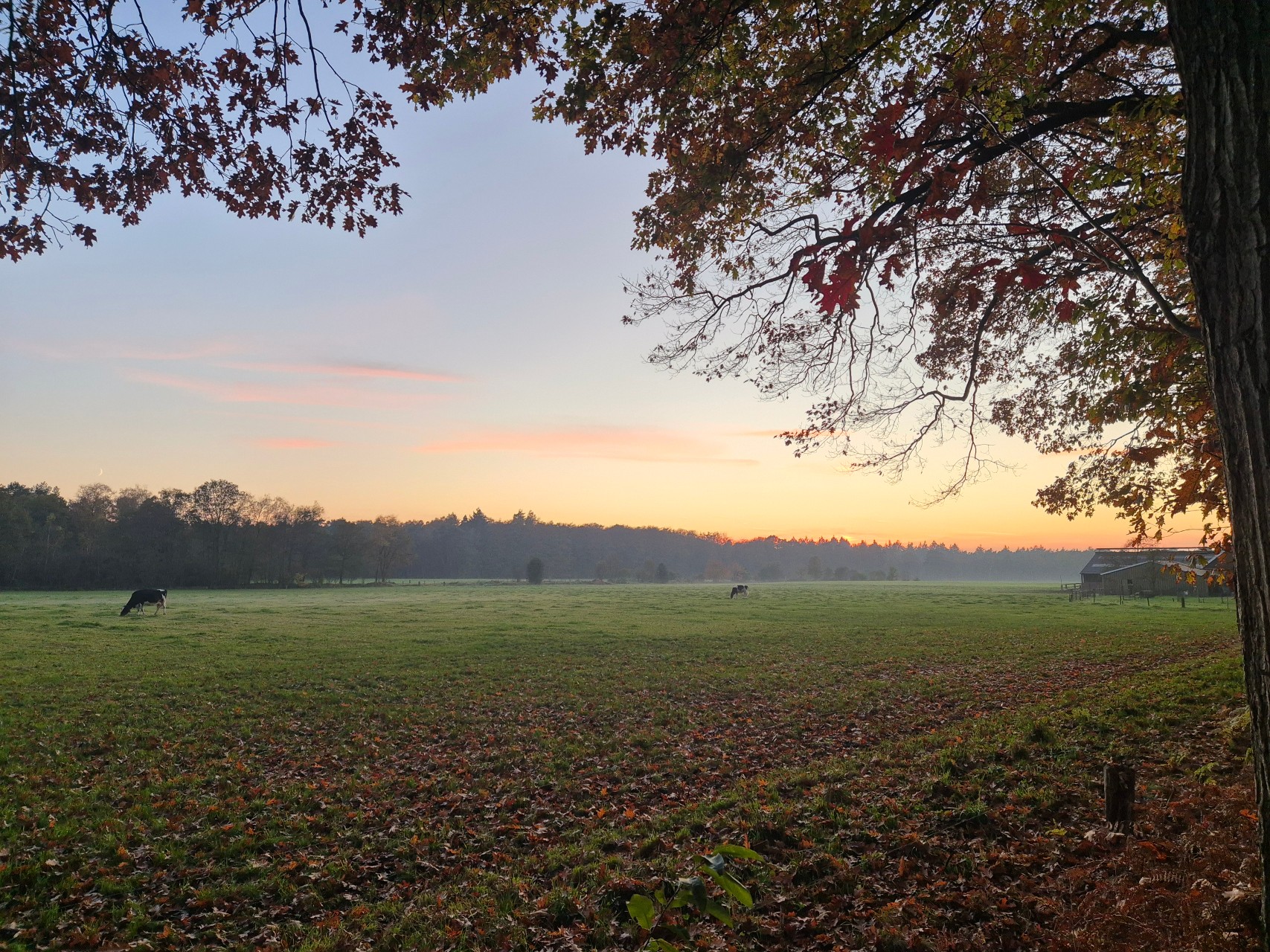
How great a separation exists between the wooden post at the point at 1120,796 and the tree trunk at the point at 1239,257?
2.86 m

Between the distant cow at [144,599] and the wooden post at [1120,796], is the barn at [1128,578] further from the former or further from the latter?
the distant cow at [144,599]

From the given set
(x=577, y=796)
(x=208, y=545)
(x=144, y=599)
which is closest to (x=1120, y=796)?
(x=577, y=796)

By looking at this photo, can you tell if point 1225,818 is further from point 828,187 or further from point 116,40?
point 116,40

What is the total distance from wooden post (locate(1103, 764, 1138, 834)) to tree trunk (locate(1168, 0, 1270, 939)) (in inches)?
113

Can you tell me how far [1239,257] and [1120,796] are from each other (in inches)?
185

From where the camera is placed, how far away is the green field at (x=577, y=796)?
4684mm

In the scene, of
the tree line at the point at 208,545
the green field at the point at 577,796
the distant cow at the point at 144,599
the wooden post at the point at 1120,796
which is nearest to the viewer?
the green field at the point at 577,796

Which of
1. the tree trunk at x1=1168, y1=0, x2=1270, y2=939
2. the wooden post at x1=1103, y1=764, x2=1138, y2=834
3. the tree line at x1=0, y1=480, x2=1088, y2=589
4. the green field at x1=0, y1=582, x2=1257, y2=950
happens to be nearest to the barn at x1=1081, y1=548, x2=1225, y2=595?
the green field at x1=0, y1=582, x2=1257, y2=950

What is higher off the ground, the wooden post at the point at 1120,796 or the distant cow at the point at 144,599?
the wooden post at the point at 1120,796

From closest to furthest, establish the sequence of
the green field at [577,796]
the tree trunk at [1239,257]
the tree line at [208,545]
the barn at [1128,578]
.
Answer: the tree trunk at [1239,257]
the green field at [577,796]
the barn at [1128,578]
the tree line at [208,545]

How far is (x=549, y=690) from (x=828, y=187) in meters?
11.8

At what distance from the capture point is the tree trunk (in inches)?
97.5

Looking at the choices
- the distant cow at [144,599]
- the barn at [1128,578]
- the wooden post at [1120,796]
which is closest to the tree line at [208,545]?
the distant cow at [144,599]

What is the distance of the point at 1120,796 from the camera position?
17.0 feet
